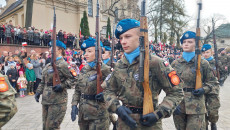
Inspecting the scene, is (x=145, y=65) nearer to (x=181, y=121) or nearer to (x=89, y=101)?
(x=89, y=101)

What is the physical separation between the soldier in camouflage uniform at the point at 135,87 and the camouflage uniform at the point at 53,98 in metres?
1.84

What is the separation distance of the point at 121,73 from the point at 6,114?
1.25 m

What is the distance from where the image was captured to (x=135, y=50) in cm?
212

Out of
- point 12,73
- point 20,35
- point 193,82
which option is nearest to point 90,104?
point 193,82

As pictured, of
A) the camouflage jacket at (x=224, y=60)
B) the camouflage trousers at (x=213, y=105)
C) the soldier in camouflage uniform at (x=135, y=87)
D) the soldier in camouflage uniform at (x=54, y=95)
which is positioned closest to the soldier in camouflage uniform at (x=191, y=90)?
the camouflage trousers at (x=213, y=105)

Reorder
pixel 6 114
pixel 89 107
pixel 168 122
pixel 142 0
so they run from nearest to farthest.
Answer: pixel 6 114 < pixel 142 0 < pixel 89 107 < pixel 168 122

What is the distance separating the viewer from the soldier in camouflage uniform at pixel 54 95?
11.7ft

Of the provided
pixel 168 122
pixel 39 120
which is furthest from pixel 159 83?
pixel 39 120

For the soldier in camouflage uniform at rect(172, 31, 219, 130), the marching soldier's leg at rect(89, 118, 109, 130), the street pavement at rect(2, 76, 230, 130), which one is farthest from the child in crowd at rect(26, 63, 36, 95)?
the soldier in camouflage uniform at rect(172, 31, 219, 130)

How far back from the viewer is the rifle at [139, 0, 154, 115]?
1.85 m

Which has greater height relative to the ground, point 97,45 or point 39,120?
point 97,45

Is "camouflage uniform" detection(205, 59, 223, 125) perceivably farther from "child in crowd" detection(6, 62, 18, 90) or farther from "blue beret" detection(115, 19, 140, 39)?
"child in crowd" detection(6, 62, 18, 90)

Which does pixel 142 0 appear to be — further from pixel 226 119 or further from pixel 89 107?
pixel 226 119

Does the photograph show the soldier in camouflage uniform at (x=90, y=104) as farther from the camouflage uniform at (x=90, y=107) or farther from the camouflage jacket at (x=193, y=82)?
the camouflage jacket at (x=193, y=82)
